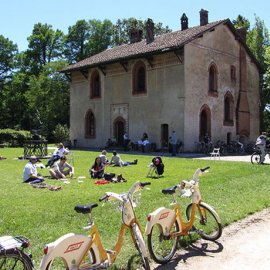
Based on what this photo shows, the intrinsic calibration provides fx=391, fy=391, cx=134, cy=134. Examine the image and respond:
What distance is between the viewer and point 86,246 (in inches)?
178

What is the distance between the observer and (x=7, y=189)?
11219 millimetres

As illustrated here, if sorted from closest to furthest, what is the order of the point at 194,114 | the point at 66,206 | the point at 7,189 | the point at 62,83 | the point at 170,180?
the point at 66,206
the point at 7,189
the point at 170,180
the point at 194,114
the point at 62,83

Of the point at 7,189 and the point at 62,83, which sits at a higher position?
the point at 62,83

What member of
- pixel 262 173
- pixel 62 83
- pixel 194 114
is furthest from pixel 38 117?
pixel 262 173

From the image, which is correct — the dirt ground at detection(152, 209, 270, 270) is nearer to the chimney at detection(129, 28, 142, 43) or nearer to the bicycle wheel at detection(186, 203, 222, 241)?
the bicycle wheel at detection(186, 203, 222, 241)

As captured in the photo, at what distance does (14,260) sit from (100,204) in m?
4.77

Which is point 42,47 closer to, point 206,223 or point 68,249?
point 206,223

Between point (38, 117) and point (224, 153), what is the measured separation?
29138mm

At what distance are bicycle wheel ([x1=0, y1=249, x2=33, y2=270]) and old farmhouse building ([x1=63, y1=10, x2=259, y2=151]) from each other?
23.7 m

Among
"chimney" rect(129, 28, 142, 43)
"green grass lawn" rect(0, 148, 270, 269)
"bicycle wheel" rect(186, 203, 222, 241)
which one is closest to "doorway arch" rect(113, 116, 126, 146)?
"chimney" rect(129, 28, 142, 43)

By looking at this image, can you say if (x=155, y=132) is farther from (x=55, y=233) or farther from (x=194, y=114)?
(x=55, y=233)

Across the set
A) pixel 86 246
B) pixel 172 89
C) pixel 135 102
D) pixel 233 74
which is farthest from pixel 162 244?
pixel 233 74

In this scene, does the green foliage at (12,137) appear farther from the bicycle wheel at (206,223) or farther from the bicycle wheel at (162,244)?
the bicycle wheel at (162,244)

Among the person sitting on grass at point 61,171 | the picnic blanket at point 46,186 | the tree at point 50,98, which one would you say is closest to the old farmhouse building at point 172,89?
the tree at point 50,98
